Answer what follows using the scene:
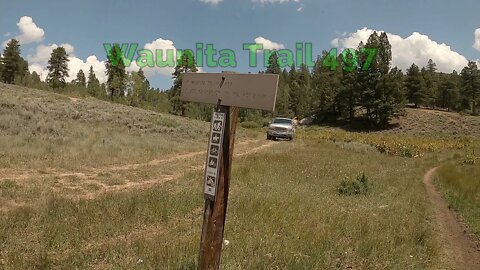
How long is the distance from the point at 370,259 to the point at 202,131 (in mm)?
27246

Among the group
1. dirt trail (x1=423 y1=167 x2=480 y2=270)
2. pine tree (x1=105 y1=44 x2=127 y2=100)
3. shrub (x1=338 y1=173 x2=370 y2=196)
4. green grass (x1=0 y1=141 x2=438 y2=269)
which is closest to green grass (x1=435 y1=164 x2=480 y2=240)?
dirt trail (x1=423 y1=167 x2=480 y2=270)

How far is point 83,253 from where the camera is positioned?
18.2 ft

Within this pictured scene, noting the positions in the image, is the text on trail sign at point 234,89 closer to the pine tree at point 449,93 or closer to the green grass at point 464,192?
the green grass at point 464,192

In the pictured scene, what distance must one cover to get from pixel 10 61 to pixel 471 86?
323 feet

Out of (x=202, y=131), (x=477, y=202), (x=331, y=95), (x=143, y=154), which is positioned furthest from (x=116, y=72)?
(x=477, y=202)

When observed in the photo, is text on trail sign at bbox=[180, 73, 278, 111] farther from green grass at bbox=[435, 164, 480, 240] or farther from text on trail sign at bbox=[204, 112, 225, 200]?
green grass at bbox=[435, 164, 480, 240]

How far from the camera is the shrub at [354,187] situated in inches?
486

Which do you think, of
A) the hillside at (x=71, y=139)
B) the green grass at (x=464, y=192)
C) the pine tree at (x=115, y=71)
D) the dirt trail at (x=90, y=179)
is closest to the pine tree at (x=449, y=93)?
the pine tree at (x=115, y=71)

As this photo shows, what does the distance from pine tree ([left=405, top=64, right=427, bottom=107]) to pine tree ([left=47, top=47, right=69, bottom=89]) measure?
7100 centimetres

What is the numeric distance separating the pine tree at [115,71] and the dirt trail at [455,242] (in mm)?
70946

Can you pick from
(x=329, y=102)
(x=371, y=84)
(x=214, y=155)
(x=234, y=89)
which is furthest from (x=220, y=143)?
(x=329, y=102)

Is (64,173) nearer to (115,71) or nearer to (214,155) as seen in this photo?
(214,155)

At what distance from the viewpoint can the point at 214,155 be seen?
4227 mm

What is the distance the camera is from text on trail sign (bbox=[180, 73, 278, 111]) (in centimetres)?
395
